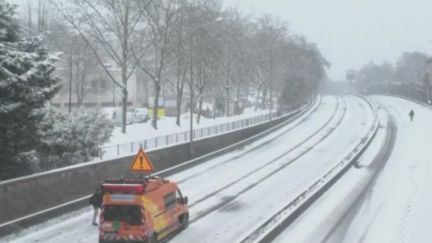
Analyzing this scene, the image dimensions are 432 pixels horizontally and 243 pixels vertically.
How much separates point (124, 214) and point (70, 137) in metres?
12.8

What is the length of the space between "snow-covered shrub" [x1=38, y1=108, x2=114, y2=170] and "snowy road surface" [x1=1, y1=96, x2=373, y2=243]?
3.92 metres

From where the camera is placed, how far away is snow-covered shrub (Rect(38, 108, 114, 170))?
1248 inches

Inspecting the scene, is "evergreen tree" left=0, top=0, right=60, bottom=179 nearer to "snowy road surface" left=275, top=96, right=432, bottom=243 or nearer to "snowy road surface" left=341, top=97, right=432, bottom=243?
"snowy road surface" left=275, top=96, right=432, bottom=243

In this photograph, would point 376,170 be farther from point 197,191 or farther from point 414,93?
point 414,93

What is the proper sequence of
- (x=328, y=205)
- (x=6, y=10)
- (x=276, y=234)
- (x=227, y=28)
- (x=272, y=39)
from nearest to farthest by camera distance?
(x=276, y=234)
(x=6, y=10)
(x=328, y=205)
(x=227, y=28)
(x=272, y=39)

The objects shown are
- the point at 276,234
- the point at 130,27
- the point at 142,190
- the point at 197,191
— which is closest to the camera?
the point at 142,190

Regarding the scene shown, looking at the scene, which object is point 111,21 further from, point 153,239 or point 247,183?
point 153,239

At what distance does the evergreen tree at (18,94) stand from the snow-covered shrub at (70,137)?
6.59 ft

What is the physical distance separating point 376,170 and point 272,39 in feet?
201

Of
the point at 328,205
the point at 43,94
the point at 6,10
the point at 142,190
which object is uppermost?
the point at 6,10

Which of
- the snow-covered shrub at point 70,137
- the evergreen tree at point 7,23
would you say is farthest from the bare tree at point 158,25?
the evergreen tree at point 7,23

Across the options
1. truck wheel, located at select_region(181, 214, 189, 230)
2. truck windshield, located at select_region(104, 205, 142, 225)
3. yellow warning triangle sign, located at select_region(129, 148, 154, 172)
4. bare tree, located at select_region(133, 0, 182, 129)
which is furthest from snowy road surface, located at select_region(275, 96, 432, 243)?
bare tree, located at select_region(133, 0, 182, 129)

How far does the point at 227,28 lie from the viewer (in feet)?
273

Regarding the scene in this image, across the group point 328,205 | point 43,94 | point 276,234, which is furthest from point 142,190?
point 328,205
